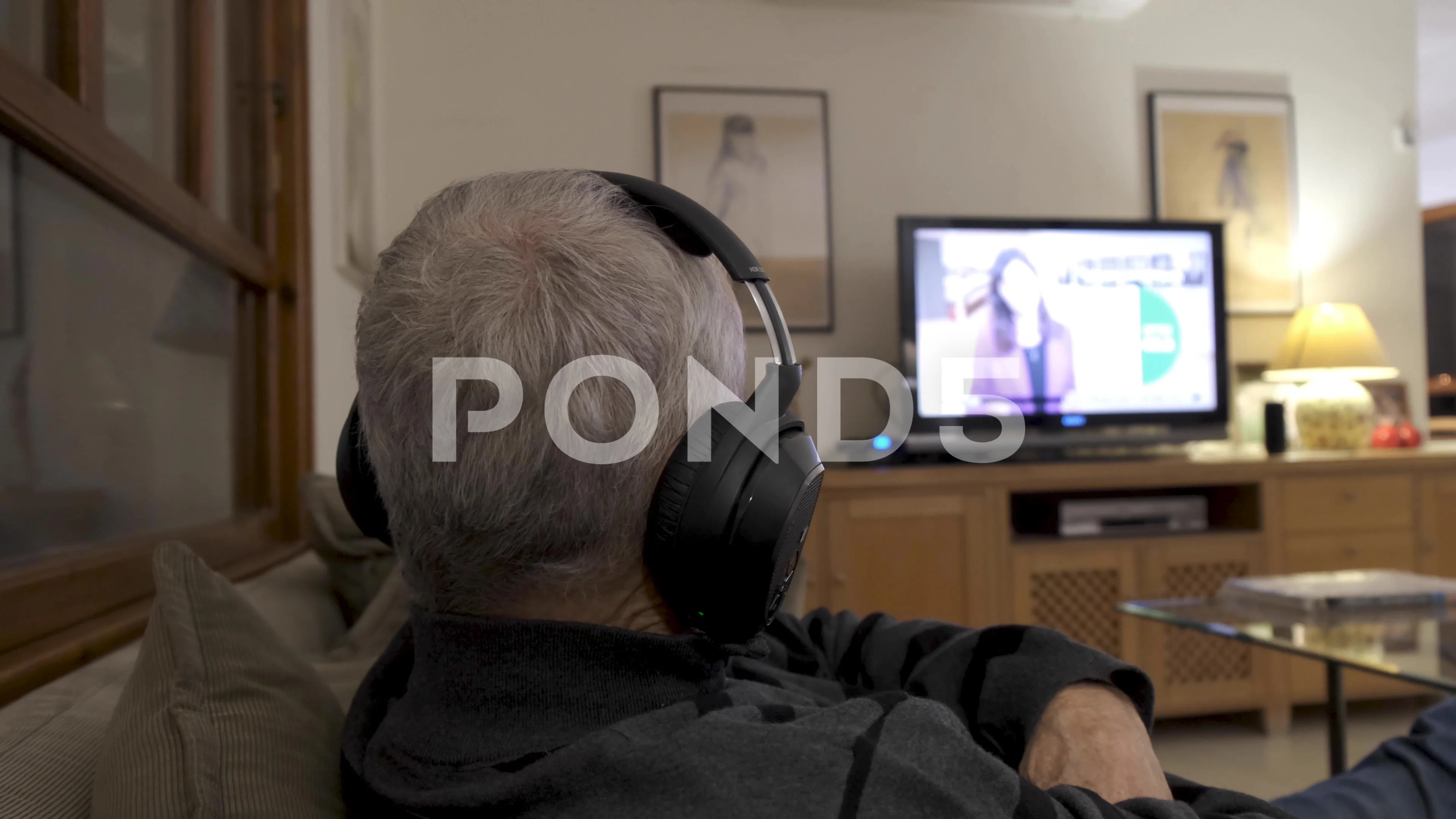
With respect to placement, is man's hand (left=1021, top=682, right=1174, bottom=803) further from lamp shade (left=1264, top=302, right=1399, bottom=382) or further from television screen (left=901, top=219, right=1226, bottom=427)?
lamp shade (left=1264, top=302, right=1399, bottom=382)

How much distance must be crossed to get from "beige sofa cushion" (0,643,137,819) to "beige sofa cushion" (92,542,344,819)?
16 millimetres

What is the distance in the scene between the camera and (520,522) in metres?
0.51

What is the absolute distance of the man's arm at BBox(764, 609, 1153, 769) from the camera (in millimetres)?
646

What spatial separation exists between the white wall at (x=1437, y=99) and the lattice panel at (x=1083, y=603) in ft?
9.38

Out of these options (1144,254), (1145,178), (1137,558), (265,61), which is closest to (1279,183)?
(1145,178)

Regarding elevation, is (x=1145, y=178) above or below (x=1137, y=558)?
above

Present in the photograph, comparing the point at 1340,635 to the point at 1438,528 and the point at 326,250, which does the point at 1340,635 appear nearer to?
the point at 1438,528

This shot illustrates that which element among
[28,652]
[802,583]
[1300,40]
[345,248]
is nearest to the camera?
[28,652]

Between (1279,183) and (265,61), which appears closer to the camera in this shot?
(265,61)

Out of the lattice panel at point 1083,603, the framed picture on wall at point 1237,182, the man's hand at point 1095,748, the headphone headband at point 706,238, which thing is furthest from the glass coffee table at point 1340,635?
the framed picture on wall at point 1237,182

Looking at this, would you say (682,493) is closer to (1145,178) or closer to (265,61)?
(265,61)

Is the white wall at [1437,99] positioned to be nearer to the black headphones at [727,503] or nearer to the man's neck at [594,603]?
the black headphones at [727,503]

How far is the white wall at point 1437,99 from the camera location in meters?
3.66

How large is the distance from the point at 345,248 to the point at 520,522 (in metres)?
1.78
